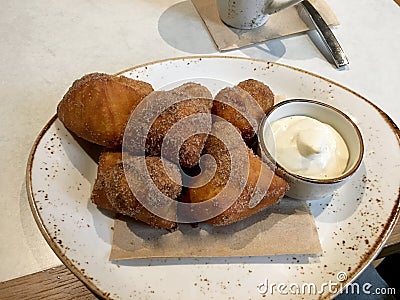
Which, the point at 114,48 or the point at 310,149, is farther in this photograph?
the point at 114,48

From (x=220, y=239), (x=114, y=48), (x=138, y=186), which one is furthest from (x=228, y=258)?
(x=114, y=48)

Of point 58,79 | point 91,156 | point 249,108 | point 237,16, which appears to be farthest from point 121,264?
point 237,16

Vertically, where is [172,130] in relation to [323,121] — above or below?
above

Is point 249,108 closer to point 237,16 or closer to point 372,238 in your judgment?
point 372,238

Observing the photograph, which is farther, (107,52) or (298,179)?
(107,52)

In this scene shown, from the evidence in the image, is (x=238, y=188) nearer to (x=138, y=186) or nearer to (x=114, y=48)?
(x=138, y=186)

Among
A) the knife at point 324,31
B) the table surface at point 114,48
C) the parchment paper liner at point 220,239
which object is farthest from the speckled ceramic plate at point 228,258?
the knife at point 324,31

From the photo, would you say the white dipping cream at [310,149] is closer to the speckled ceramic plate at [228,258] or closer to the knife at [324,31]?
the speckled ceramic plate at [228,258]
